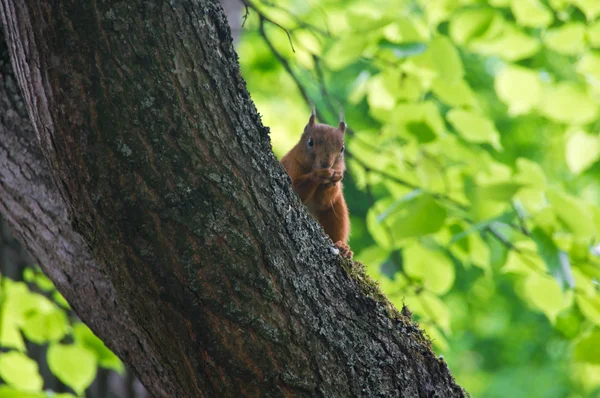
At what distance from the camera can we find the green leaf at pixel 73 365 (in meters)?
3.09

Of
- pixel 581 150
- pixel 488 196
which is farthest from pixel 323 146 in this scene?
pixel 581 150

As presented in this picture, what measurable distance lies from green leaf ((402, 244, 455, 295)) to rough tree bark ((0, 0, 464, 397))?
137 cm

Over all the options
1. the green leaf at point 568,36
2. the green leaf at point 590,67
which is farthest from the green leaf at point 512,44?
the green leaf at point 590,67

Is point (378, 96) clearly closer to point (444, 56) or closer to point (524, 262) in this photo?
point (444, 56)

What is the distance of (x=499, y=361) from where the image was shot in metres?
9.88

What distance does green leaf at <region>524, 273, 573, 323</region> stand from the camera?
9.43ft

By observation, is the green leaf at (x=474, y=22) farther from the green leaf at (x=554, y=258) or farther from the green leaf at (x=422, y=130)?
the green leaf at (x=554, y=258)

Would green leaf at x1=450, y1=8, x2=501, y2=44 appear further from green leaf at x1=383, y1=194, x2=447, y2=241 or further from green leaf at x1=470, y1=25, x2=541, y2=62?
green leaf at x1=383, y1=194, x2=447, y2=241

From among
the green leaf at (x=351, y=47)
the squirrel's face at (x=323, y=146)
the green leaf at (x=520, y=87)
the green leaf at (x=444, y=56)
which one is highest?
the green leaf at (x=520, y=87)

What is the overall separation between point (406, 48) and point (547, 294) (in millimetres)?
1194

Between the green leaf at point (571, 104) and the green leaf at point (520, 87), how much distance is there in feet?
0.43

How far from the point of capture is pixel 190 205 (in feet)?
4.88

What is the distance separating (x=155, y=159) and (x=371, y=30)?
150 cm

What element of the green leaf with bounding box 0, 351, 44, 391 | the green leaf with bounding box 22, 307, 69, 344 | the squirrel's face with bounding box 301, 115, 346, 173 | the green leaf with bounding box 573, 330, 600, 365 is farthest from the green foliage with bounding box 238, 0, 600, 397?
the green leaf with bounding box 0, 351, 44, 391
